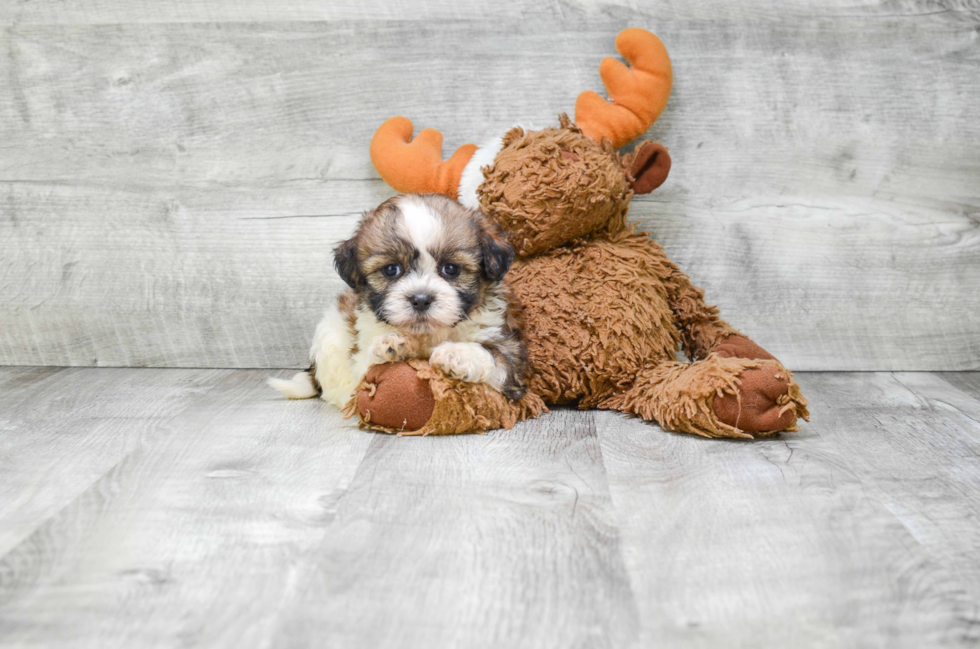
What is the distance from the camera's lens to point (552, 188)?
6.49ft

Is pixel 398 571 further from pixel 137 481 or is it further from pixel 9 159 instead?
pixel 9 159

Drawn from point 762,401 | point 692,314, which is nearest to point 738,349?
point 692,314

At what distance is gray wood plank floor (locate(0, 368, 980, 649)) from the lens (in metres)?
1.02

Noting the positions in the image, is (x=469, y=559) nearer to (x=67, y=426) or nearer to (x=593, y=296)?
(x=593, y=296)

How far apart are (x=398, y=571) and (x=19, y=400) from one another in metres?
1.56

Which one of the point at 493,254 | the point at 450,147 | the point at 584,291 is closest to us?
the point at 493,254

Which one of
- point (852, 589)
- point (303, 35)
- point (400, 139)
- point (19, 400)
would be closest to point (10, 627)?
point (852, 589)

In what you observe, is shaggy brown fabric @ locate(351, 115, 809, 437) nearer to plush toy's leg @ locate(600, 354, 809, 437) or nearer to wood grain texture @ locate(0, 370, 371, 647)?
plush toy's leg @ locate(600, 354, 809, 437)

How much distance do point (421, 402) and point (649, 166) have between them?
2.96ft

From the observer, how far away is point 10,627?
40.1 inches

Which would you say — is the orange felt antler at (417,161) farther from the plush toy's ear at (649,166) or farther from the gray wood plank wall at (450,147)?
the plush toy's ear at (649,166)

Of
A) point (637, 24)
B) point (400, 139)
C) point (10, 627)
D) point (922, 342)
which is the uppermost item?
point (637, 24)

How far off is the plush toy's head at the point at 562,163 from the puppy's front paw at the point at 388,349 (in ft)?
1.39

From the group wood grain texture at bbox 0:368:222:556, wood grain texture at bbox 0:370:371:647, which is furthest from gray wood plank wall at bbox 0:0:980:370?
wood grain texture at bbox 0:370:371:647
